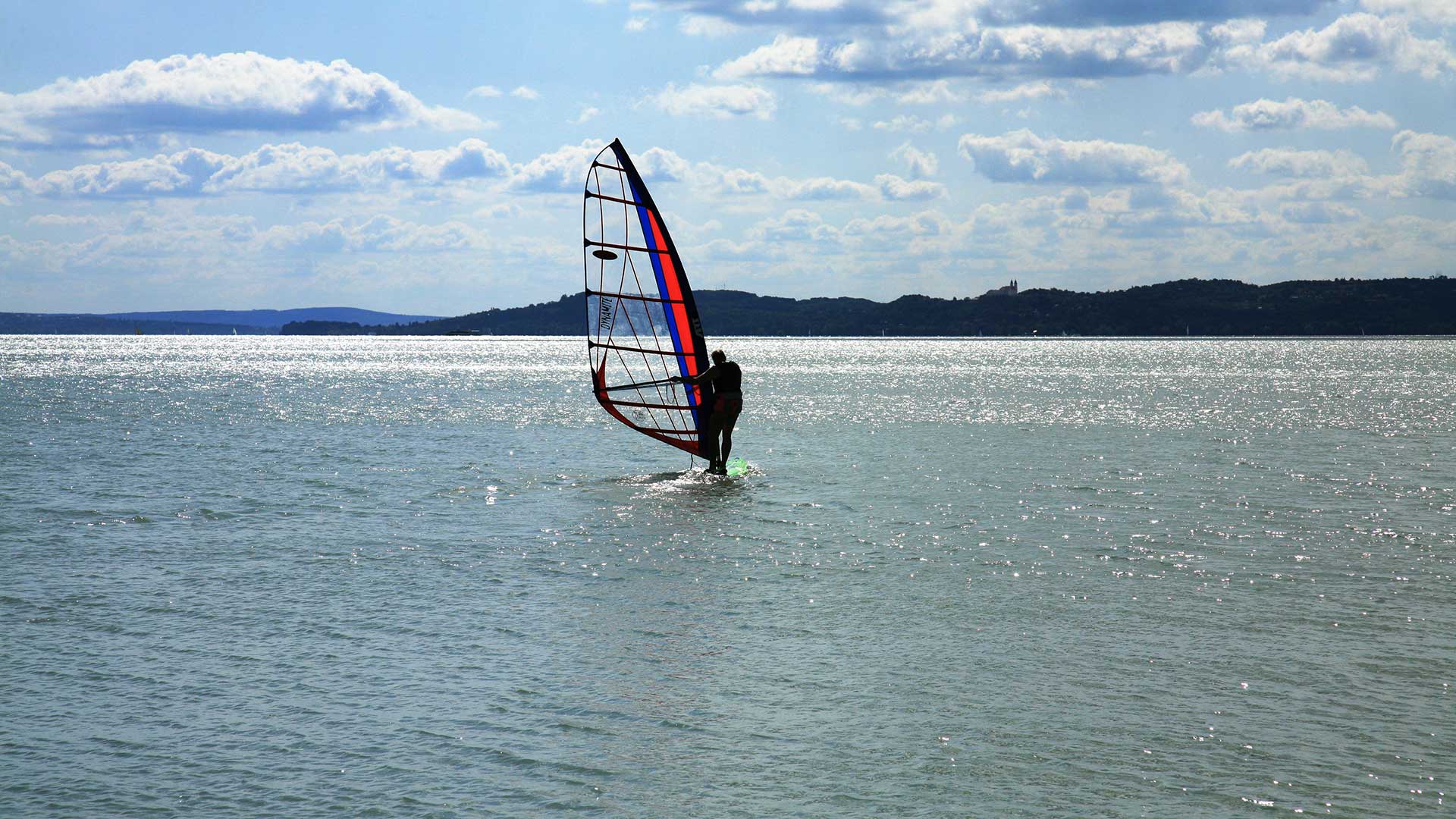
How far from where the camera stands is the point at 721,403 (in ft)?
80.6

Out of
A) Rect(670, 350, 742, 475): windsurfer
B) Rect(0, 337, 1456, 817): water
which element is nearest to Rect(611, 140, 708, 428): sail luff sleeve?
Rect(670, 350, 742, 475): windsurfer

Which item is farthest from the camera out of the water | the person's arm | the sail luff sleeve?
the sail luff sleeve

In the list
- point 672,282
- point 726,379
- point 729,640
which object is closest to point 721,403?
point 726,379

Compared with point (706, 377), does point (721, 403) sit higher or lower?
lower

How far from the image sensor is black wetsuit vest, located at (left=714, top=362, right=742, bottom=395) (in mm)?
24109

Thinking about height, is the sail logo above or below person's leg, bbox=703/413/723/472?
above

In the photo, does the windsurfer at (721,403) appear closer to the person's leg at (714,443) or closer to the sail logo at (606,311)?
the person's leg at (714,443)

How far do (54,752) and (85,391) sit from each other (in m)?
68.7

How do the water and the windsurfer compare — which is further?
the windsurfer

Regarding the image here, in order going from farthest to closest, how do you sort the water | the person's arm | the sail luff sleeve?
the sail luff sleeve → the person's arm → the water

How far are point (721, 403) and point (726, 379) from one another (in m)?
0.61

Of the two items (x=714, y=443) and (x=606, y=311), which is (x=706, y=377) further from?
(x=606, y=311)

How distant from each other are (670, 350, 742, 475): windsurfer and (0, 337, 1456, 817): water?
0.94 meters

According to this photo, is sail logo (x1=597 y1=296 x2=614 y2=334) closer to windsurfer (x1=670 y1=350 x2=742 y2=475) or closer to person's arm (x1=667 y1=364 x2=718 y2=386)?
windsurfer (x1=670 y1=350 x2=742 y2=475)
